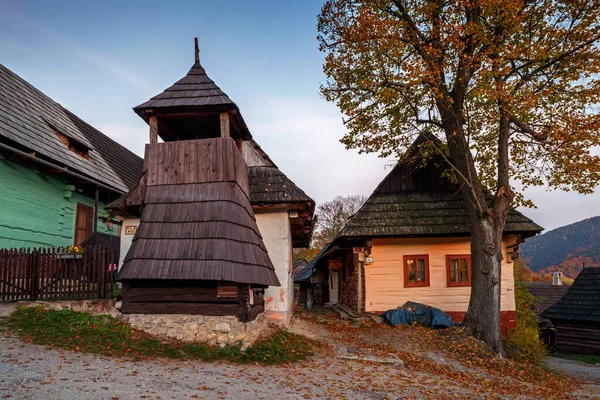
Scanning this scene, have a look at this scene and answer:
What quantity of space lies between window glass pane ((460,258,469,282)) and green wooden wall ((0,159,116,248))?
526 inches

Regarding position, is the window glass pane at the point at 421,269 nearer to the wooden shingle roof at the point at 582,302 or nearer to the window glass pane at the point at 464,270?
the window glass pane at the point at 464,270

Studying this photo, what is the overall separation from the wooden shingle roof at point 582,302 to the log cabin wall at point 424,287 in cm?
962

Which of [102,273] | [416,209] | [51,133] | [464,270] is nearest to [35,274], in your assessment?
[102,273]

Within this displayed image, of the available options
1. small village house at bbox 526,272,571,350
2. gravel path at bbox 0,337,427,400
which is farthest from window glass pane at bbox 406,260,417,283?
small village house at bbox 526,272,571,350

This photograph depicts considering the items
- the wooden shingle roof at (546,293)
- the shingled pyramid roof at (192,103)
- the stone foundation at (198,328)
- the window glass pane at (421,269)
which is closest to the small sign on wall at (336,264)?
the window glass pane at (421,269)

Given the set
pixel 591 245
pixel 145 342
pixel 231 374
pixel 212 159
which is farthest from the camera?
pixel 591 245

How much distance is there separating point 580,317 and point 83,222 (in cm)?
2268

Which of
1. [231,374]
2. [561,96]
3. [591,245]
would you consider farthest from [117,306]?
[591,245]

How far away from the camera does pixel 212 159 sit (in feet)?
32.6

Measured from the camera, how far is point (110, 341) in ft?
25.9

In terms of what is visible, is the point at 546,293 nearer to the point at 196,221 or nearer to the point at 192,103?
the point at 196,221

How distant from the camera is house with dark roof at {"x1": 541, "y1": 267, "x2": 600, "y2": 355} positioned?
19969 mm

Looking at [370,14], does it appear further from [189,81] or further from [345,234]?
[345,234]

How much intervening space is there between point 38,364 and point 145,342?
75.2 inches
